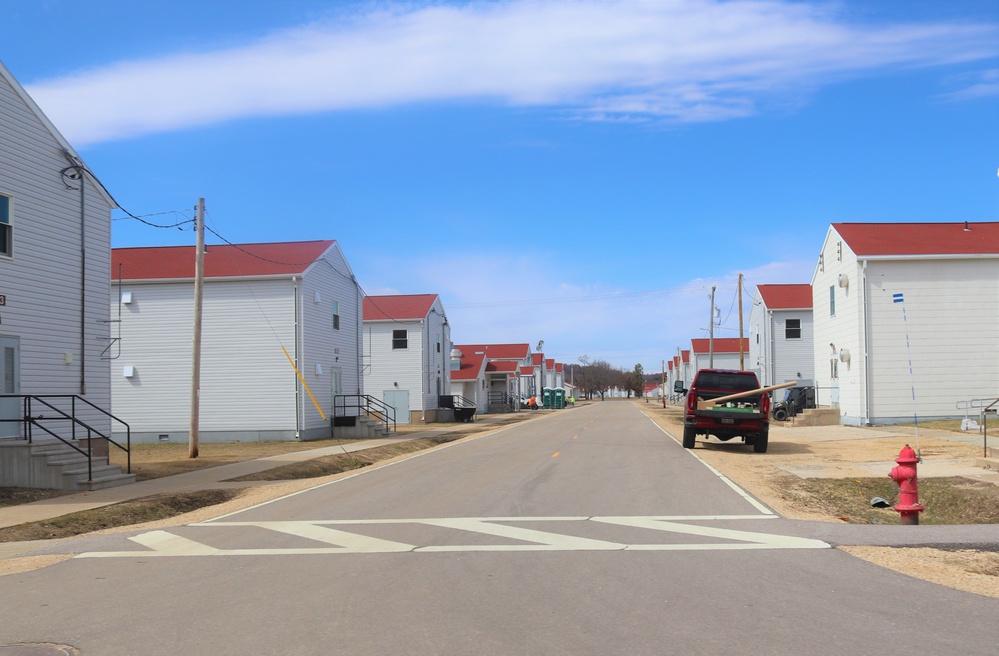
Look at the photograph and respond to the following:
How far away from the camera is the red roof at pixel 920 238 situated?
100ft

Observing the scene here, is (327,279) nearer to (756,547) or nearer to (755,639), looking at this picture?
(756,547)

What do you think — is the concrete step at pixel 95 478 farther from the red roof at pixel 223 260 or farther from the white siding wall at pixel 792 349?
the white siding wall at pixel 792 349

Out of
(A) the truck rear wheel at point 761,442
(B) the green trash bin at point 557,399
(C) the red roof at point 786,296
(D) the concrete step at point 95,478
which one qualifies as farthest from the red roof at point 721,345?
(D) the concrete step at point 95,478

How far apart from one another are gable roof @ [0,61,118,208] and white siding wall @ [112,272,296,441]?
11.0 meters

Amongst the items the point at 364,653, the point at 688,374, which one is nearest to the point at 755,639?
the point at 364,653

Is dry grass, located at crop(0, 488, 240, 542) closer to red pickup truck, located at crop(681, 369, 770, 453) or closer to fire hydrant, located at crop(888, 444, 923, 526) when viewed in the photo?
fire hydrant, located at crop(888, 444, 923, 526)

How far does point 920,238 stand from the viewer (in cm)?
3231

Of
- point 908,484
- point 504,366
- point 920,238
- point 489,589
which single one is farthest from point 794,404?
point 504,366

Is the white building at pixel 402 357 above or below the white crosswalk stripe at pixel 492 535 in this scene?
above

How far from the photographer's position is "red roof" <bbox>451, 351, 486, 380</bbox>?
200 ft

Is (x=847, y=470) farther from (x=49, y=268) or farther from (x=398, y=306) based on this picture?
(x=398, y=306)

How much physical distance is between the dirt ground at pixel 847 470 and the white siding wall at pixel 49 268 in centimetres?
1479

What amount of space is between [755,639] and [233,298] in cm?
2915

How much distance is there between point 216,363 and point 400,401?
16.4 meters
